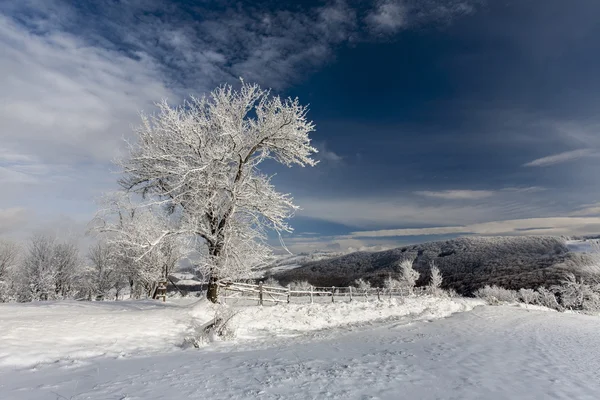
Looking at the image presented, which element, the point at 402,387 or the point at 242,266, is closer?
the point at 402,387

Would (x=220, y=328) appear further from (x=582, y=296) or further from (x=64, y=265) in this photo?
(x=582, y=296)

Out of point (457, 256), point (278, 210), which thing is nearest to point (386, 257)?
point (457, 256)

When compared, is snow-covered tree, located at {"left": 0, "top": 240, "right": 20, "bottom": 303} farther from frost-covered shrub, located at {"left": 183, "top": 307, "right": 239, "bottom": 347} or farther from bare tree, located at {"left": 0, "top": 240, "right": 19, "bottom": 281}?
frost-covered shrub, located at {"left": 183, "top": 307, "right": 239, "bottom": 347}

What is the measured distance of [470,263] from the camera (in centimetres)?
12925

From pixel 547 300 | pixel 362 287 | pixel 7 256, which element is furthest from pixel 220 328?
pixel 362 287

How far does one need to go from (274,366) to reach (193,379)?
1818 mm

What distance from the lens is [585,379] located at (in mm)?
6543

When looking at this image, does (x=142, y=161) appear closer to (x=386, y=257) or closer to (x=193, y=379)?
(x=193, y=379)

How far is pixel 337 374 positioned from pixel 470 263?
142357 mm

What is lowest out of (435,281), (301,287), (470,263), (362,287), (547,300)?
(470,263)

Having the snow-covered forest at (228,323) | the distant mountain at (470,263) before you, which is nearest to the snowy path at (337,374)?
the snow-covered forest at (228,323)

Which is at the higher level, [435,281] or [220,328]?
[220,328]

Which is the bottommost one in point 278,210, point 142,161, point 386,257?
point 386,257

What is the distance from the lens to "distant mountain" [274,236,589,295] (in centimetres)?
8947
